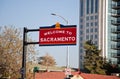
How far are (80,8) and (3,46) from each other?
5343 inches

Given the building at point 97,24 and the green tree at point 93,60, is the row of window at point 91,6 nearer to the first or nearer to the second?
the building at point 97,24

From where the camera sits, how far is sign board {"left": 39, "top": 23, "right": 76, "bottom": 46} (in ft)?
97.1

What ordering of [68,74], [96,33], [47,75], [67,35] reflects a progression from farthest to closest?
[96,33]
[47,75]
[68,74]
[67,35]

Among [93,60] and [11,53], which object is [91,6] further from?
[11,53]

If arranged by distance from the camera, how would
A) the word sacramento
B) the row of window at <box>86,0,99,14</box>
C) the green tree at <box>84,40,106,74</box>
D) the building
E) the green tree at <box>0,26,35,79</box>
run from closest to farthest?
the word sacramento
the green tree at <box>0,26,35,79</box>
the green tree at <box>84,40,106,74</box>
the building
the row of window at <box>86,0,99,14</box>

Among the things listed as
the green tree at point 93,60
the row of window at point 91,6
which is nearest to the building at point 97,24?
the row of window at point 91,6

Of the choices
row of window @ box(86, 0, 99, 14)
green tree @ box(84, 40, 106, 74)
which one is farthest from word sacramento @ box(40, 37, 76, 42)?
row of window @ box(86, 0, 99, 14)

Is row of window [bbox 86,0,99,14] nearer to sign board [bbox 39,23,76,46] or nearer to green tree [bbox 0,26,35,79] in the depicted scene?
green tree [bbox 0,26,35,79]

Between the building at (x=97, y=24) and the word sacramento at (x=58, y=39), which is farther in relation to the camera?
the building at (x=97, y=24)

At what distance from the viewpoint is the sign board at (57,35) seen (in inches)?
1165

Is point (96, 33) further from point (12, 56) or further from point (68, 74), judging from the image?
point (68, 74)

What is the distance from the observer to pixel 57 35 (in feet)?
98.1

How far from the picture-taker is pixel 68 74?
39.7 metres

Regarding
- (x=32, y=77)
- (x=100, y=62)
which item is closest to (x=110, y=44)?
(x=100, y=62)
